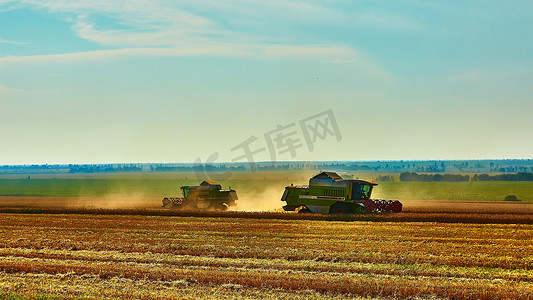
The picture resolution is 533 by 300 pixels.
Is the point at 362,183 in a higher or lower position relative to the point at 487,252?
higher

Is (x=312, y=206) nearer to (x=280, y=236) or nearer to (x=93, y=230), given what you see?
(x=280, y=236)

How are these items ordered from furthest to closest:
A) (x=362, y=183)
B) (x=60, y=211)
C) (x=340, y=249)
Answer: (x=60, y=211)
(x=362, y=183)
(x=340, y=249)

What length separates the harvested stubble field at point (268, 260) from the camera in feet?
53.8

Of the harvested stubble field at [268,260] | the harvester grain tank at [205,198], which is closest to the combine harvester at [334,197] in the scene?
the harvested stubble field at [268,260]

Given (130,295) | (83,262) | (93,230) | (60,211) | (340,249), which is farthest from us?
(60,211)

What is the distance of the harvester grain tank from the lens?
4256 centimetres

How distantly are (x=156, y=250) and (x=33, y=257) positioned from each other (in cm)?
437

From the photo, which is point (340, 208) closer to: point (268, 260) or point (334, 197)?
point (334, 197)

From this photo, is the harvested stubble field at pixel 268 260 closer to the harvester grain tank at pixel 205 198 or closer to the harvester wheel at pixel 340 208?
the harvester wheel at pixel 340 208

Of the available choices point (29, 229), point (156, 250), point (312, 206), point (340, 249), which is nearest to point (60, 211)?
point (29, 229)

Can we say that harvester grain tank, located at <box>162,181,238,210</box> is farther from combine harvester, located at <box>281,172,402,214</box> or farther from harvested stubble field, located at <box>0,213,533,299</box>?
harvested stubble field, located at <box>0,213,533,299</box>

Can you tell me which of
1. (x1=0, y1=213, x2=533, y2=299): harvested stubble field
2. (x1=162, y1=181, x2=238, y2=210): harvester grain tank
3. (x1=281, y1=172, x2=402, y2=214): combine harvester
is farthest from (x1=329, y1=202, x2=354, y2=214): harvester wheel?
(x1=162, y1=181, x2=238, y2=210): harvester grain tank

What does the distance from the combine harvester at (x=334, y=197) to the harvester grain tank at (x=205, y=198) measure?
598 cm

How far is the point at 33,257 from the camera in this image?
71.9 ft
